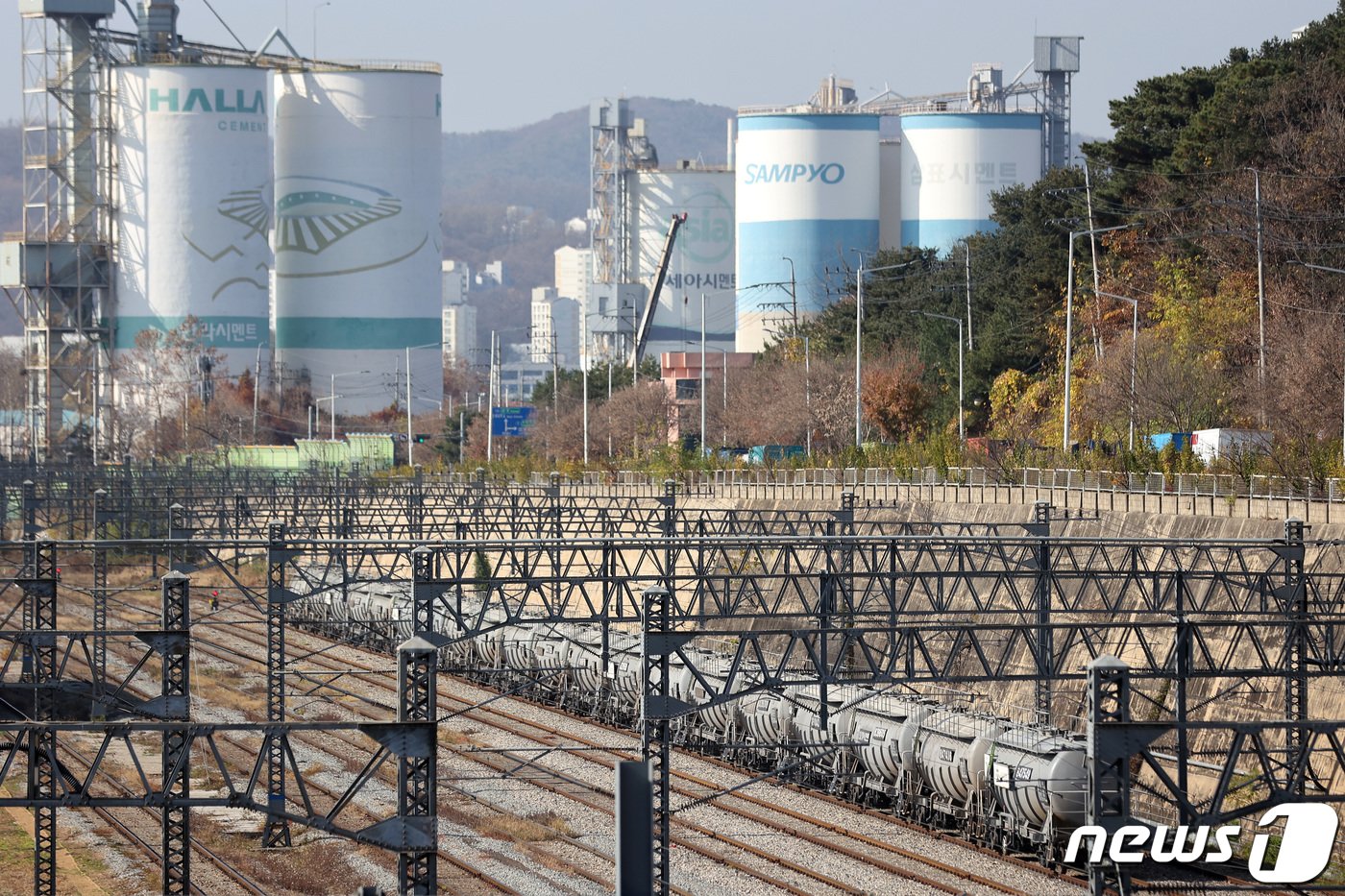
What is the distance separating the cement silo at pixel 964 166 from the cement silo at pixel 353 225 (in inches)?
1394

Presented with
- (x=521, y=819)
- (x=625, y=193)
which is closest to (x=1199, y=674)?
(x=521, y=819)

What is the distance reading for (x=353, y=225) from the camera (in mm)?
133250

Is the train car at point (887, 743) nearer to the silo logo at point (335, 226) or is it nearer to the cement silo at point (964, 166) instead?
the cement silo at point (964, 166)

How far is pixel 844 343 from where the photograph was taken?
310ft

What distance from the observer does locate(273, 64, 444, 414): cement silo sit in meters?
133

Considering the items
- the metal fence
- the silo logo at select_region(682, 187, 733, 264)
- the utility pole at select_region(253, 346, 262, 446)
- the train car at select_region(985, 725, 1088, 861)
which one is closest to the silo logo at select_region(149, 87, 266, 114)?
the utility pole at select_region(253, 346, 262, 446)

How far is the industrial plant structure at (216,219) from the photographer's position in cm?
12375

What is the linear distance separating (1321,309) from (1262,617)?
2357cm

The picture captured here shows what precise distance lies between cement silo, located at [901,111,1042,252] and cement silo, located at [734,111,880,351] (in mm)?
3141

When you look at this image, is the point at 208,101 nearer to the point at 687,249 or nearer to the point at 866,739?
the point at 687,249

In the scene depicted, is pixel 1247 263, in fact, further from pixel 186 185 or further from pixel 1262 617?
pixel 186 185

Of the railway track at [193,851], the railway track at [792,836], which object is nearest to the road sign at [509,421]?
the railway track at [792,836]

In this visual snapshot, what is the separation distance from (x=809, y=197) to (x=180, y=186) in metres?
41.9

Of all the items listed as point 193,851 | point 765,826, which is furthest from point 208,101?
point 765,826
